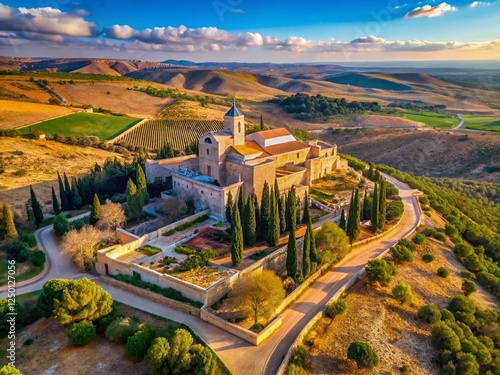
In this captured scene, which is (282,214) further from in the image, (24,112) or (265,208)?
(24,112)

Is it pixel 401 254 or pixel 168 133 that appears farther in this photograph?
pixel 168 133

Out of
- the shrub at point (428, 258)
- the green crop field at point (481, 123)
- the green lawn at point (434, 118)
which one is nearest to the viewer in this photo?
the shrub at point (428, 258)

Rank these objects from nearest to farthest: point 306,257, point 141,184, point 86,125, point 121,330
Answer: point 121,330 → point 306,257 → point 141,184 → point 86,125

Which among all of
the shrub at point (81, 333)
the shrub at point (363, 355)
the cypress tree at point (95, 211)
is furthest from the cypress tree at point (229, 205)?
the shrub at point (363, 355)

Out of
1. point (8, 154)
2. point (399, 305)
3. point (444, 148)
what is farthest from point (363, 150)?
point (8, 154)

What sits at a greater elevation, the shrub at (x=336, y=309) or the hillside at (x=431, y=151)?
the shrub at (x=336, y=309)

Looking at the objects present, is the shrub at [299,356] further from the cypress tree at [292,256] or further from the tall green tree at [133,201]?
the tall green tree at [133,201]

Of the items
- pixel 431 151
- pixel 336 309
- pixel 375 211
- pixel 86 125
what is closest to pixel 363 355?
pixel 336 309

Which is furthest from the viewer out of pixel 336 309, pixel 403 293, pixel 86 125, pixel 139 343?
pixel 86 125
